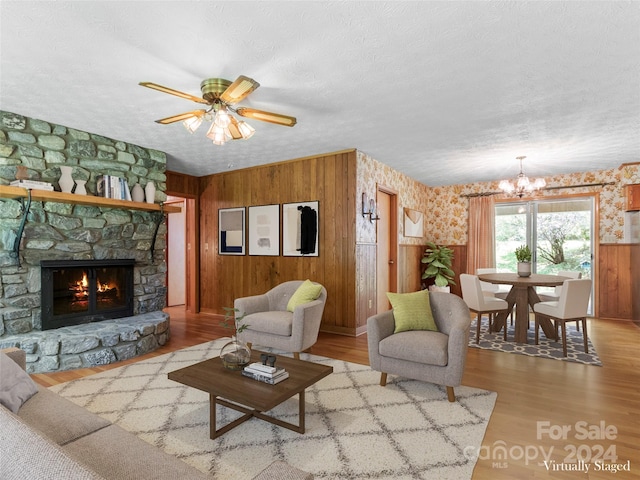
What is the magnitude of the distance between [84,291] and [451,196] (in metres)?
6.50

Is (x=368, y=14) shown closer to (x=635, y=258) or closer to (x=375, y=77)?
(x=375, y=77)

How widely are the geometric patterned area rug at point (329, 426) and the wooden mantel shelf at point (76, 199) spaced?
5.93 feet

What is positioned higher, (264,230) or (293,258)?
(264,230)

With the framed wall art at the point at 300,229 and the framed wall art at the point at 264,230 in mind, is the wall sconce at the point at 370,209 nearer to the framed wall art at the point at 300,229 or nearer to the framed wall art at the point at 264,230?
the framed wall art at the point at 300,229

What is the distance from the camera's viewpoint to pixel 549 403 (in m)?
2.71

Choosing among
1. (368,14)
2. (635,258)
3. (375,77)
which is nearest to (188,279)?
(375,77)

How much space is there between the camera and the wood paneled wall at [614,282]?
5.68 meters

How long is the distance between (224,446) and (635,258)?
6491 millimetres

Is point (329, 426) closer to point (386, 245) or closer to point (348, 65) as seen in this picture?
point (348, 65)

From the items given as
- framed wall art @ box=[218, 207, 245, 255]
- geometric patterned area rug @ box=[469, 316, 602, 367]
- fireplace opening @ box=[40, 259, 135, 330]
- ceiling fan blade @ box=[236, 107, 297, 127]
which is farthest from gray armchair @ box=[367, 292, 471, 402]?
framed wall art @ box=[218, 207, 245, 255]

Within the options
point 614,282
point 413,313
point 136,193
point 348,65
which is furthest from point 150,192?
point 614,282

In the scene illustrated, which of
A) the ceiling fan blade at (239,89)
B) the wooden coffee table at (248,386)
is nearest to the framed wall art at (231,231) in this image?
the ceiling fan blade at (239,89)

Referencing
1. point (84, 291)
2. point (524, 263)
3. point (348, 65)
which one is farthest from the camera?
point (524, 263)

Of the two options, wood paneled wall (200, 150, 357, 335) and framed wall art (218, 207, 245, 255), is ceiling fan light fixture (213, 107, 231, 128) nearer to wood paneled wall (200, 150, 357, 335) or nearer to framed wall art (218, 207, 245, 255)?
wood paneled wall (200, 150, 357, 335)
